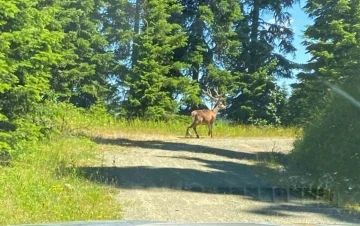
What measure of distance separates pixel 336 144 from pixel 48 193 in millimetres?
6464

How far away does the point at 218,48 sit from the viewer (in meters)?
38.2

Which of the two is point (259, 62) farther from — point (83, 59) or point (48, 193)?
point (48, 193)

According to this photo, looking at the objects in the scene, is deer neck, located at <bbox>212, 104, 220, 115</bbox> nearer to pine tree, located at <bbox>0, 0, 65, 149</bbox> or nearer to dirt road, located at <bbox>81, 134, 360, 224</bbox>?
dirt road, located at <bbox>81, 134, 360, 224</bbox>

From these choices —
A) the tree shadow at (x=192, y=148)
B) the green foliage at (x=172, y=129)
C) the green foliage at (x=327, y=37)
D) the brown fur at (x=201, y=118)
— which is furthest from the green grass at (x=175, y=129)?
the tree shadow at (x=192, y=148)

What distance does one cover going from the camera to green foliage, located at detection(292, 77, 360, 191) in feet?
47.8

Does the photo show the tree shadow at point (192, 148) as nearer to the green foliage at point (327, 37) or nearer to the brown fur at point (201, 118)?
the brown fur at point (201, 118)

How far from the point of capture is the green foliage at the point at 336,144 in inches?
574

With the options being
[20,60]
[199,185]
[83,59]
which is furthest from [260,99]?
[20,60]

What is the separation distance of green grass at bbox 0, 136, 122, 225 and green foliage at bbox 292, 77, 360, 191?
4.88m

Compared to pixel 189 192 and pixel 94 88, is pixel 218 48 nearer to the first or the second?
pixel 94 88

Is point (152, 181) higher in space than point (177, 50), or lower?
lower

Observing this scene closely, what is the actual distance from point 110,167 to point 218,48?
894 inches

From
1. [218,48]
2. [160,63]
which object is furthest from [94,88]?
[218,48]

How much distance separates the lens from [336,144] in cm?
1511
